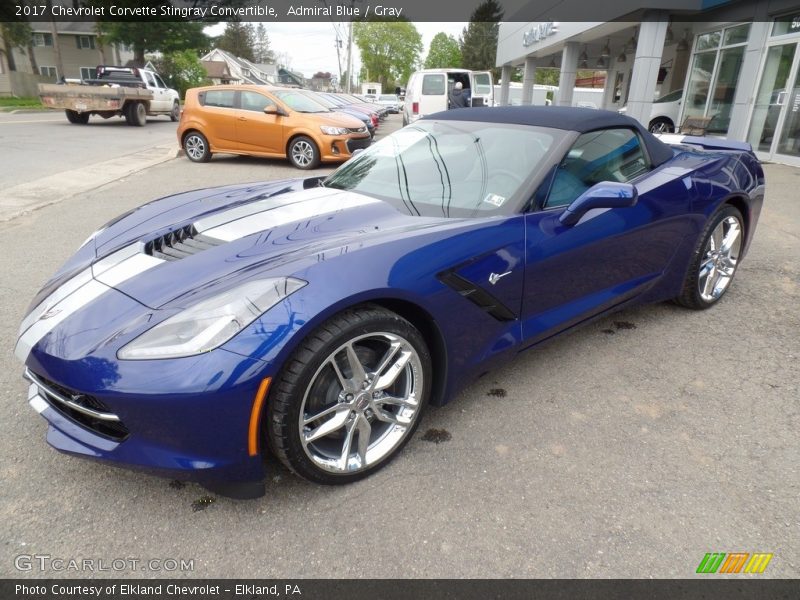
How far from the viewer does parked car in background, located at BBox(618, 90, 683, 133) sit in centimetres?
1460

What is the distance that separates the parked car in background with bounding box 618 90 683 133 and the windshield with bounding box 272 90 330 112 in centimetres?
901

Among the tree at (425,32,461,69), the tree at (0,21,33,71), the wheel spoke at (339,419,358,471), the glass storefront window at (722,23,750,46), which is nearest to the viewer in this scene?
the wheel spoke at (339,419,358,471)

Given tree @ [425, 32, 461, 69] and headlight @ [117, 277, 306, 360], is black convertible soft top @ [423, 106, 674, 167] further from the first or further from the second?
tree @ [425, 32, 461, 69]

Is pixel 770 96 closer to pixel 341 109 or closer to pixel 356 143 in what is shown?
pixel 356 143

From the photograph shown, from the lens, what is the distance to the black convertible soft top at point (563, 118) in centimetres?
281

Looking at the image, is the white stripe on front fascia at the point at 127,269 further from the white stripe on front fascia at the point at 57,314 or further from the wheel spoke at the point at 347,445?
the wheel spoke at the point at 347,445

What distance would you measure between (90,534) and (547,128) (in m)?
2.67

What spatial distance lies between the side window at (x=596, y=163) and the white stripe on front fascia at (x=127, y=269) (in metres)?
1.77

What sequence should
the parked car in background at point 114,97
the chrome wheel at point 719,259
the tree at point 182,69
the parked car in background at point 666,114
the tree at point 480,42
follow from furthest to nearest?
the tree at point 480,42, the tree at point 182,69, the parked car in background at point 114,97, the parked car in background at point 666,114, the chrome wheel at point 719,259

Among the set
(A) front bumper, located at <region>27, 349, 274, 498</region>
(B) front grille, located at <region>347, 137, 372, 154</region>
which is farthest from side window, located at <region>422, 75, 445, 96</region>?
(A) front bumper, located at <region>27, 349, 274, 498</region>

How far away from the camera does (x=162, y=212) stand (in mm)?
2846

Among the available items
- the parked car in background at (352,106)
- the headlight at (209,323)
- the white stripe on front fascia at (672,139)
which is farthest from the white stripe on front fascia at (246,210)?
the parked car in background at (352,106)
